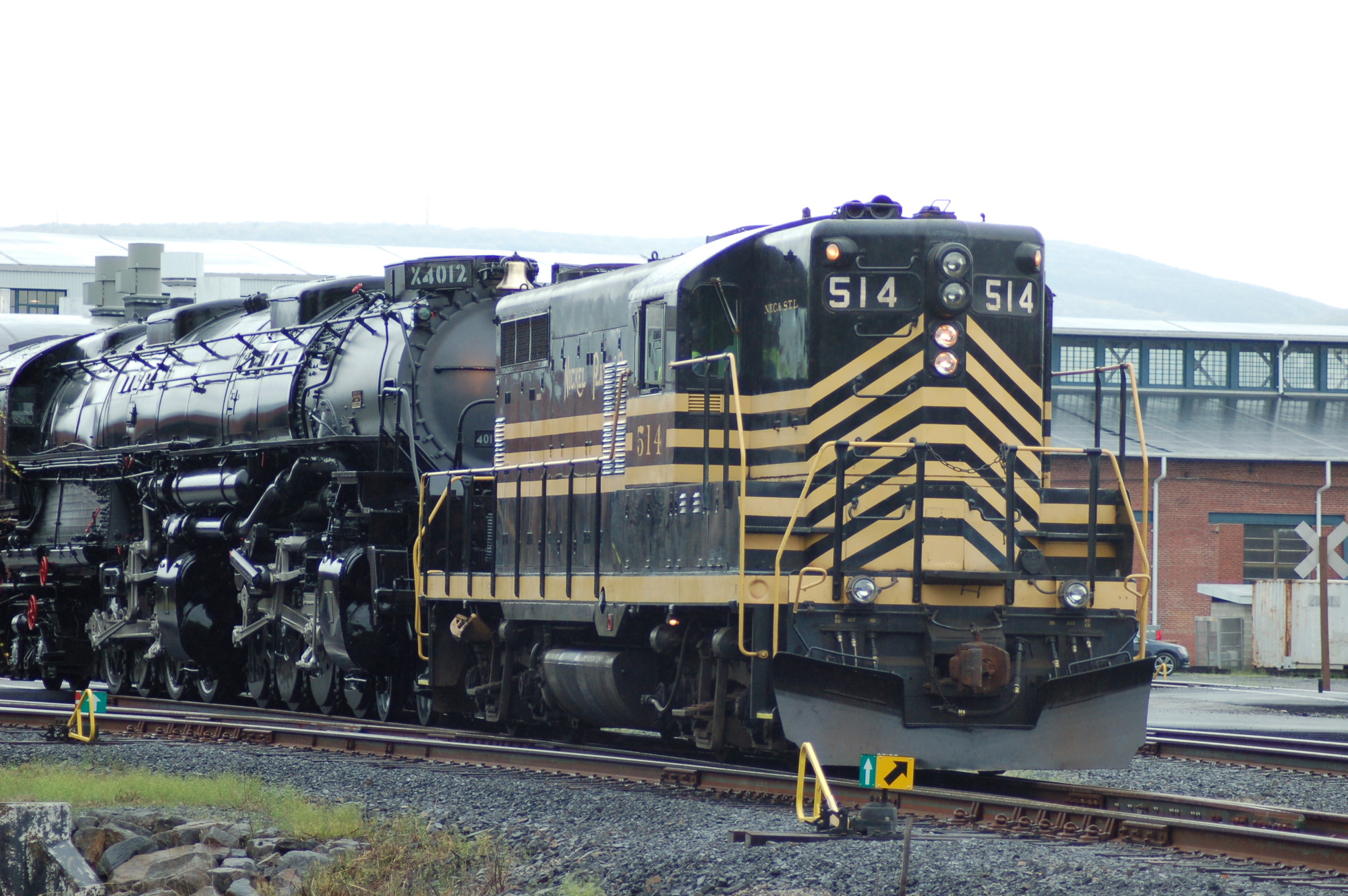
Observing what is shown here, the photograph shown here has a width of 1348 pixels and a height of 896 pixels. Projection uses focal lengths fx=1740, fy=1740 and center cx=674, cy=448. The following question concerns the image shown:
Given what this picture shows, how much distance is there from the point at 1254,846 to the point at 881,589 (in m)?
3.01

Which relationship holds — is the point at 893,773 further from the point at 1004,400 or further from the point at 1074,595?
the point at 1004,400

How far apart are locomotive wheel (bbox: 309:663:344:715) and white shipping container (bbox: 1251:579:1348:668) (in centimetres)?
2326

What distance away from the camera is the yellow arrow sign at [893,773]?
28.5 ft

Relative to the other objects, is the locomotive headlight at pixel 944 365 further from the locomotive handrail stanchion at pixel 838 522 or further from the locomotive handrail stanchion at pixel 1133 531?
the locomotive handrail stanchion at pixel 838 522

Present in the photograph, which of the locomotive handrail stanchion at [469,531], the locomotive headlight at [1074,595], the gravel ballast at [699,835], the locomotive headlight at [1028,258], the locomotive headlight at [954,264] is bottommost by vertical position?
the gravel ballast at [699,835]

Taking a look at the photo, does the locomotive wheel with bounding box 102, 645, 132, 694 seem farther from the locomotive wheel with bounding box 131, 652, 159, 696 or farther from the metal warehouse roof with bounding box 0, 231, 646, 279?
the metal warehouse roof with bounding box 0, 231, 646, 279

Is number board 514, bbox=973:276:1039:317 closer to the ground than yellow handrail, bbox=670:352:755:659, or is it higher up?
higher up

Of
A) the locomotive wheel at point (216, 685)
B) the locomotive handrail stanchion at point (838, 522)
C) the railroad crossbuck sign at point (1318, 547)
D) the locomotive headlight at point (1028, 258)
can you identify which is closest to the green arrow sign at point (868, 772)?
the locomotive handrail stanchion at point (838, 522)

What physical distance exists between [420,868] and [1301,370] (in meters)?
41.6

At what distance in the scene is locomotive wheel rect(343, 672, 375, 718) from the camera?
56.3 ft

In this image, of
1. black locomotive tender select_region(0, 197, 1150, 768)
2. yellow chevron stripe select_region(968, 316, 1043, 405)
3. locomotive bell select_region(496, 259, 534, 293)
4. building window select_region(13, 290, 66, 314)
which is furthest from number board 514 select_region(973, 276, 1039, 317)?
building window select_region(13, 290, 66, 314)

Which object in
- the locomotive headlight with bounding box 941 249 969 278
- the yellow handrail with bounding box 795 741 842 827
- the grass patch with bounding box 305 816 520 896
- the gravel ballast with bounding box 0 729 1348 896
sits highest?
the locomotive headlight with bounding box 941 249 969 278

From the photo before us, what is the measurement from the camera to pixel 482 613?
15.0 metres

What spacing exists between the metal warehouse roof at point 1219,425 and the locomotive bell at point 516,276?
80.0 ft
